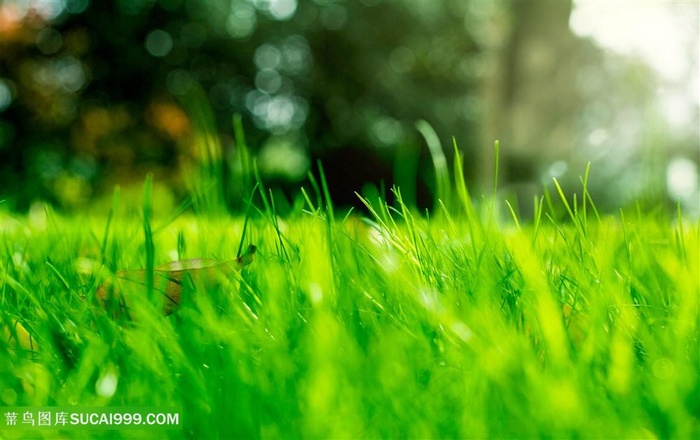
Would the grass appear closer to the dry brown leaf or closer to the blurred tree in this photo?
the dry brown leaf

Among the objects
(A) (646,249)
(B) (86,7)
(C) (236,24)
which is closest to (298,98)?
(C) (236,24)

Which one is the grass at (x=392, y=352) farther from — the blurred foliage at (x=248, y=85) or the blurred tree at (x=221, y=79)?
the blurred tree at (x=221, y=79)

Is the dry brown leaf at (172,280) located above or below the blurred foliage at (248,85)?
above

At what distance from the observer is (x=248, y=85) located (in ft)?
31.9

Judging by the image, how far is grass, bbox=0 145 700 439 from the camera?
58cm

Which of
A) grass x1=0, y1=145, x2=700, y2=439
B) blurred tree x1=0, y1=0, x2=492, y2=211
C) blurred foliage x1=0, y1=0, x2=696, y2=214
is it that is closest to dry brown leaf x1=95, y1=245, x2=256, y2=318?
grass x1=0, y1=145, x2=700, y2=439

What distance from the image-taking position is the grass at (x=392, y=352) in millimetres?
585

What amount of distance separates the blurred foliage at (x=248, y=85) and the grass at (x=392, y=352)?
655cm

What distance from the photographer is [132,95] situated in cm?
915

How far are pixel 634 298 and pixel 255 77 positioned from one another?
30.0ft

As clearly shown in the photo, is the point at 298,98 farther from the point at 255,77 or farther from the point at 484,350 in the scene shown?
the point at 484,350

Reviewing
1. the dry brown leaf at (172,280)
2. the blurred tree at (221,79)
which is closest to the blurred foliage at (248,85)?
the blurred tree at (221,79)

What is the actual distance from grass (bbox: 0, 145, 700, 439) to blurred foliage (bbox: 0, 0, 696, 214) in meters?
6.55

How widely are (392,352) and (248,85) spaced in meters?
9.40
